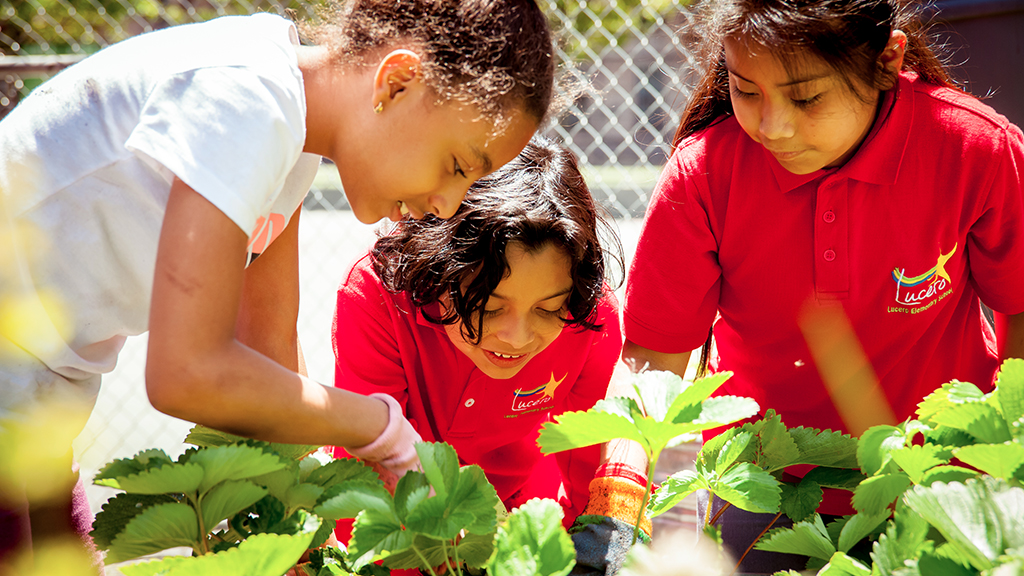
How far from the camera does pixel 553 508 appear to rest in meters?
0.54

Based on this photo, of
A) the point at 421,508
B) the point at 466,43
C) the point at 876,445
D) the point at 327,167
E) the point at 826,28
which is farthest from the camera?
the point at 327,167

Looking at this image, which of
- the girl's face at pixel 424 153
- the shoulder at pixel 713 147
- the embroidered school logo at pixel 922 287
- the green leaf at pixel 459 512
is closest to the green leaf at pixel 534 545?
the green leaf at pixel 459 512

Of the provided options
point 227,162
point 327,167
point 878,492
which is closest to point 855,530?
point 878,492

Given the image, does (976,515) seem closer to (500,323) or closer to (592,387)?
(500,323)

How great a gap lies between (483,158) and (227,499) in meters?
0.42

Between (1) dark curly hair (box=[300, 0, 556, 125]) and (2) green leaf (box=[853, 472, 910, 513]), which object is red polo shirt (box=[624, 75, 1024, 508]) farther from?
(2) green leaf (box=[853, 472, 910, 513])

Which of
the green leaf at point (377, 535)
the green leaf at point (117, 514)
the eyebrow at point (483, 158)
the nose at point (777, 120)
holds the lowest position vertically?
the green leaf at point (117, 514)

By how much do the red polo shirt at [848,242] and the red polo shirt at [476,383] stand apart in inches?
8.8

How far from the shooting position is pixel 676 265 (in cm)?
118

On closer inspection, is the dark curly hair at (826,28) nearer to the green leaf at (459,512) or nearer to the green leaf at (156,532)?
the green leaf at (459,512)

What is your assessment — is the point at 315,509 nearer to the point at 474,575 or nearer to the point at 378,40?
the point at 474,575

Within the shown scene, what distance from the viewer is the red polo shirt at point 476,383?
1.30 metres

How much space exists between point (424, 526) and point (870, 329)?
0.90m

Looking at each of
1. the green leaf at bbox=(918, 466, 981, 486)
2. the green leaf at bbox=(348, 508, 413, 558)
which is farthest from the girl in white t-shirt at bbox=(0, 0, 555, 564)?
the green leaf at bbox=(918, 466, 981, 486)
